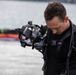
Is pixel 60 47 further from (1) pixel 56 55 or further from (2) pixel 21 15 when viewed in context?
(2) pixel 21 15

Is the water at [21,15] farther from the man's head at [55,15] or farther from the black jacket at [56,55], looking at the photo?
the man's head at [55,15]

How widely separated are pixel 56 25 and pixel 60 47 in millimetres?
249

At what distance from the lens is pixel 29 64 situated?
11109 millimetres

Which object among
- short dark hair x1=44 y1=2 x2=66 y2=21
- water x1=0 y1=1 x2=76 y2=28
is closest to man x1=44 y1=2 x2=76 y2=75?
short dark hair x1=44 y1=2 x2=66 y2=21

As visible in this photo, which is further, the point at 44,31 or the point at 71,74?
the point at 44,31

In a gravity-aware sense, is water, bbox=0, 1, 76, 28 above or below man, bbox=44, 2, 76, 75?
below

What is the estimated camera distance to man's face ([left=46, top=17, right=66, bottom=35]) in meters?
3.36

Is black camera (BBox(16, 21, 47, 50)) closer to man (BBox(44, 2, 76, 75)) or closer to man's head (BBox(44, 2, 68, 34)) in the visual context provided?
man (BBox(44, 2, 76, 75))

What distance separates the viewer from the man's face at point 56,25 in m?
3.36

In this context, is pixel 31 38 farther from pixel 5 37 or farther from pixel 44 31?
pixel 5 37

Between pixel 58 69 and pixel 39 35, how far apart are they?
38cm

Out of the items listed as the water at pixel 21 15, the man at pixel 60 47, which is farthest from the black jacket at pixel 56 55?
the water at pixel 21 15

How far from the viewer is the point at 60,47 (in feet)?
11.6

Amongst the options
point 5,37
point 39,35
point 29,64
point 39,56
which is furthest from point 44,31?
point 5,37
